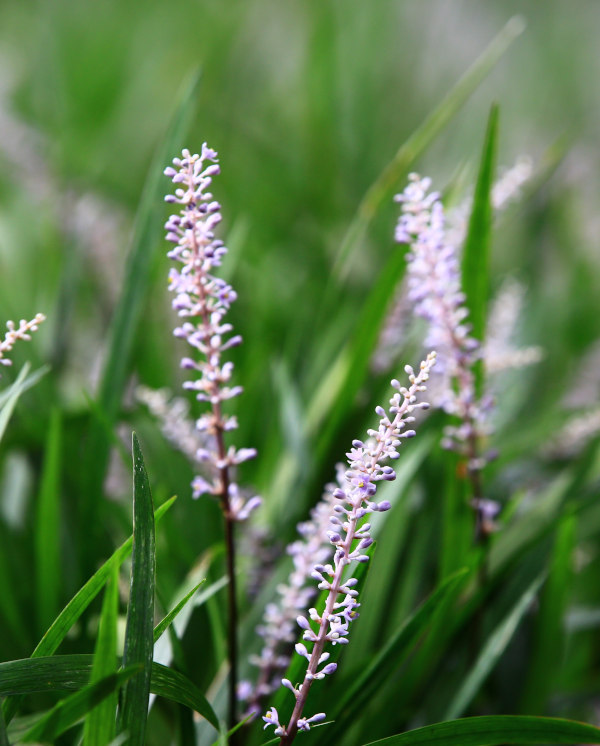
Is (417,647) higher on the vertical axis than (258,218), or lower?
lower

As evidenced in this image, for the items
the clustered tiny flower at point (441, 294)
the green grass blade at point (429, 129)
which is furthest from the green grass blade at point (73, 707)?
the green grass blade at point (429, 129)

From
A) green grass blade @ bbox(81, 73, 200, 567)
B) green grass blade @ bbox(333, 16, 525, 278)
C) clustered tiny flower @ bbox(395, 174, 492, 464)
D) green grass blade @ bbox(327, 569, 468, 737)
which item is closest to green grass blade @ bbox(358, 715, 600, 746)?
green grass blade @ bbox(327, 569, 468, 737)

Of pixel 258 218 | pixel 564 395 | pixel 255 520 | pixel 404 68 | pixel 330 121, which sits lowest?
pixel 255 520

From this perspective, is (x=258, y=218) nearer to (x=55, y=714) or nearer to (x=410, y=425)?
(x=410, y=425)

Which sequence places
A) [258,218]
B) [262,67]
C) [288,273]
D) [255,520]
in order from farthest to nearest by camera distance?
[262,67] → [258,218] → [288,273] → [255,520]

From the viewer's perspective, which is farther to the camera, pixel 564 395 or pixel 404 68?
pixel 404 68

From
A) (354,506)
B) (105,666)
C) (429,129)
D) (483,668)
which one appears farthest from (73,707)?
(429,129)

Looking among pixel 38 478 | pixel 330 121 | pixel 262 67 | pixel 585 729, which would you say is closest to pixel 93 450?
pixel 38 478

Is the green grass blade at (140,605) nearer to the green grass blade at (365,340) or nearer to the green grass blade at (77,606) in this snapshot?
the green grass blade at (77,606)
